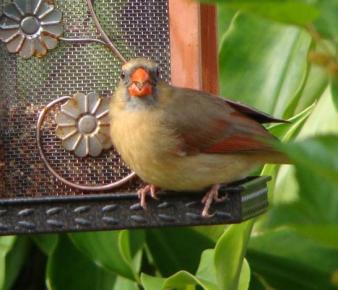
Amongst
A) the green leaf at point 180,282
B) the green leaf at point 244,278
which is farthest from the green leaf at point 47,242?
the green leaf at point 244,278

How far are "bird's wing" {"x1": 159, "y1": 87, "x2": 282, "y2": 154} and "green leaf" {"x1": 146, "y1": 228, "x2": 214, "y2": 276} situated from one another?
824mm

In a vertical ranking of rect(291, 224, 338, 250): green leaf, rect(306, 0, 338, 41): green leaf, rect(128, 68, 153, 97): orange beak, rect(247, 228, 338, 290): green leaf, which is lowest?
rect(247, 228, 338, 290): green leaf

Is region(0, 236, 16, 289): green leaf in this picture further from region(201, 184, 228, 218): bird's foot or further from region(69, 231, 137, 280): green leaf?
region(201, 184, 228, 218): bird's foot

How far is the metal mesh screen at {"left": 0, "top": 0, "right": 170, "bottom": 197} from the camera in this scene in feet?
7.84

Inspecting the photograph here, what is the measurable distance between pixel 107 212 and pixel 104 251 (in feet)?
2.75

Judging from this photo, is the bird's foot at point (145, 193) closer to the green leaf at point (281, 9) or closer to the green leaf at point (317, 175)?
the green leaf at point (317, 175)

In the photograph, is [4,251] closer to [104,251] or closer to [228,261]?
[104,251]

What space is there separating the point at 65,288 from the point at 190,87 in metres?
0.96

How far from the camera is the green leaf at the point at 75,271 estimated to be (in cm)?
302

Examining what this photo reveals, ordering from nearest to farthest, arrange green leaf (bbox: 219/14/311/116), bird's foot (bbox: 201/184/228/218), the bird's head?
bird's foot (bbox: 201/184/228/218), the bird's head, green leaf (bbox: 219/14/311/116)

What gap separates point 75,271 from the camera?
3109 millimetres

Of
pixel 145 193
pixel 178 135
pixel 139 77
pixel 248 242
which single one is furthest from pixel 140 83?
pixel 248 242

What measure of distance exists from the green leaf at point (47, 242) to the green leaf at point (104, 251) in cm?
11

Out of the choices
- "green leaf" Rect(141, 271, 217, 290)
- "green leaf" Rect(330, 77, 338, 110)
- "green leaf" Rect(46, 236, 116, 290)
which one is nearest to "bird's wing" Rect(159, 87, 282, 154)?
"green leaf" Rect(141, 271, 217, 290)
